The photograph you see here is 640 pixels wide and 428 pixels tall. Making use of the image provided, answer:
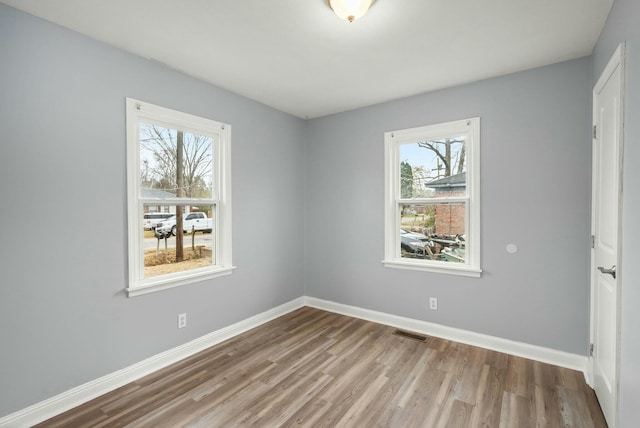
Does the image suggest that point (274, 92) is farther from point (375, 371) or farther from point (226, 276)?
point (375, 371)

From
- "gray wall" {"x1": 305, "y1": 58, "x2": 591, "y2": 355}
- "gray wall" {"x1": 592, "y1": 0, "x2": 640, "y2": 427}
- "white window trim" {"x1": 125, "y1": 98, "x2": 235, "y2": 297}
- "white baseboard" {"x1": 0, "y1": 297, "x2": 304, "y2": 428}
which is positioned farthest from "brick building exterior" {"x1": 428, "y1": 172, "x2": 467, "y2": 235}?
"white baseboard" {"x1": 0, "y1": 297, "x2": 304, "y2": 428}

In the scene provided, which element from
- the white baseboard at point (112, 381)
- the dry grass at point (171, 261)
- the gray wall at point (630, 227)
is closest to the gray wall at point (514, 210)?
the gray wall at point (630, 227)

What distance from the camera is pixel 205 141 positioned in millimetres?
3127

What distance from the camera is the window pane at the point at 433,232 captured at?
323 cm

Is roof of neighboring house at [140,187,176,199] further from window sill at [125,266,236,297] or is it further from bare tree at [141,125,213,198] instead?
window sill at [125,266,236,297]

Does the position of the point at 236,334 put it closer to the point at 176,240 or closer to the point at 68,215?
the point at 176,240

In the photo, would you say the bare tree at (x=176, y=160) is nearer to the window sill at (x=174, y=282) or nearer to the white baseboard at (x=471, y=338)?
the window sill at (x=174, y=282)

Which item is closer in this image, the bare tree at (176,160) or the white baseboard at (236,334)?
the white baseboard at (236,334)

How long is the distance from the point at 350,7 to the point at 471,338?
309 centimetres

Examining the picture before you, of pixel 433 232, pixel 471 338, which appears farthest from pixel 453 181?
pixel 471 338

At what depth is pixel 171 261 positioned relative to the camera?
9.45ft

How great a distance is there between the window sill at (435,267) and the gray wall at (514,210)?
0.06m

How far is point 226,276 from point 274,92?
205cm

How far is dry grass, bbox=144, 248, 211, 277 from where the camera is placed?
2703mm
